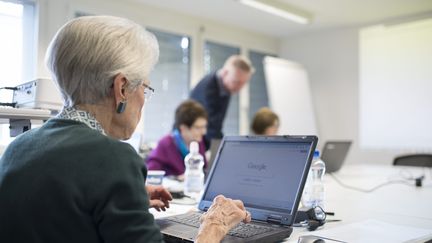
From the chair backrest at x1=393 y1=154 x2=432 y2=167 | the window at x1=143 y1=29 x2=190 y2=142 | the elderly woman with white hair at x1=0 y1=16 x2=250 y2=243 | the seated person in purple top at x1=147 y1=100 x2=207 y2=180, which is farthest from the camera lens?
the window at x1=143 y1=29 x2=190 y2=142

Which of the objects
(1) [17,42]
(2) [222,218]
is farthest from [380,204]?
(1) [17,42]

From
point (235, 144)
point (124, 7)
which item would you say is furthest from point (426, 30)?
point (235, 144)

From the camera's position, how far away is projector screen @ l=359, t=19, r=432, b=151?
4512 millimetres

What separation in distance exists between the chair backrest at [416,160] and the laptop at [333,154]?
1.09 metres

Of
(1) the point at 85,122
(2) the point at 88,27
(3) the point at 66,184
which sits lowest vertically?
(3) the point at 66,184

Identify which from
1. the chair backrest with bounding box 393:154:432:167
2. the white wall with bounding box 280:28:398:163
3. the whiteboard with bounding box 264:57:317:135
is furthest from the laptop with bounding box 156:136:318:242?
the white wall with bounding box 280:28:398:163

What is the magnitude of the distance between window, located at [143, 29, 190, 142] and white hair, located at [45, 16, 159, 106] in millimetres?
3400

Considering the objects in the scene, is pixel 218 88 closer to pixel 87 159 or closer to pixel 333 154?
pixel 333 154

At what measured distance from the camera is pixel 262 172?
129cm

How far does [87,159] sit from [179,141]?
196 centimetres

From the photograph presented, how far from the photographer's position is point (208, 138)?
3.81 m

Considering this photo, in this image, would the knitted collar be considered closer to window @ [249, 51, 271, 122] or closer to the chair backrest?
the chair backrest

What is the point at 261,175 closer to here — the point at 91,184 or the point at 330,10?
the point at 91,184

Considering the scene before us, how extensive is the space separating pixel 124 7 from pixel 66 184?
3.66 metres
